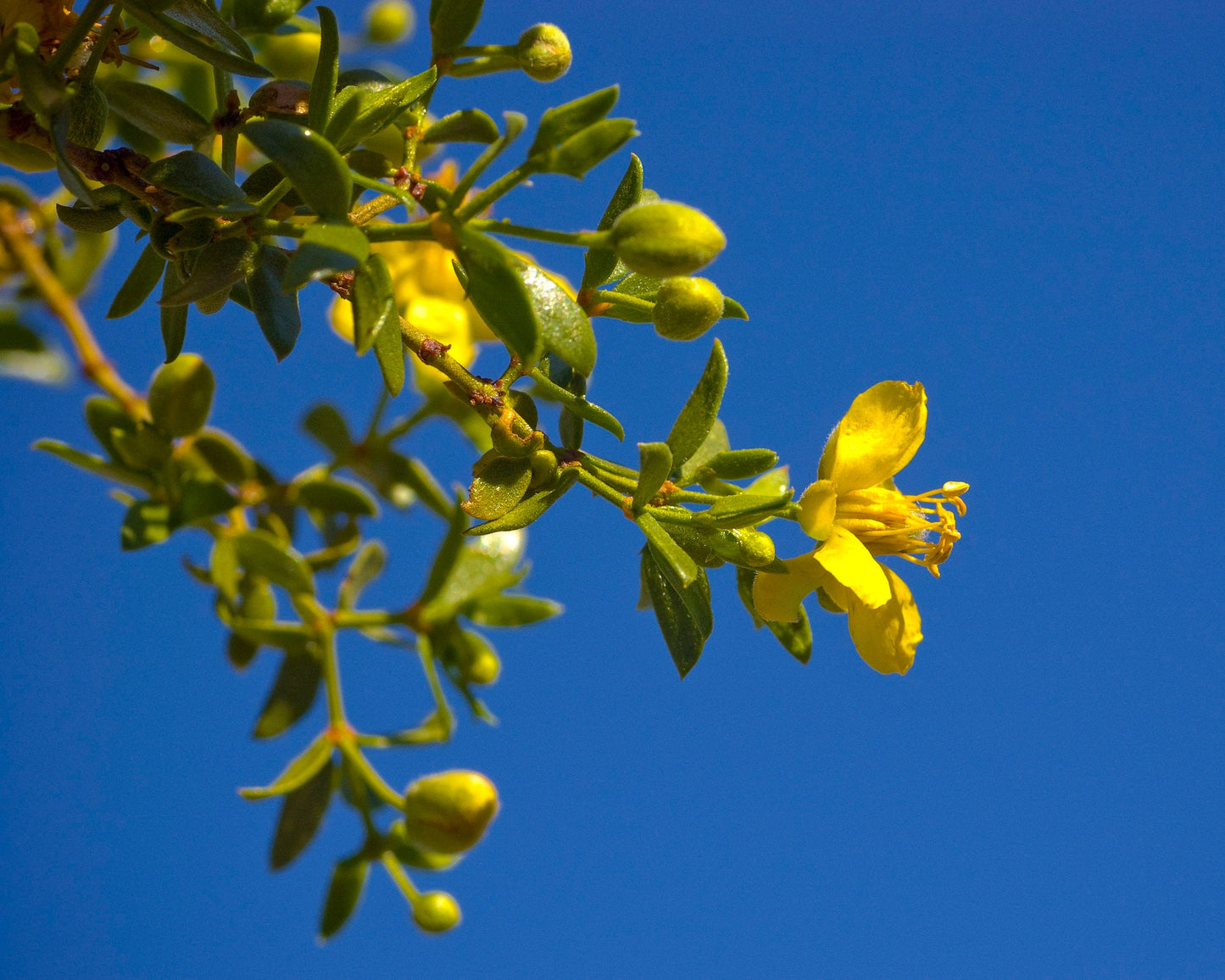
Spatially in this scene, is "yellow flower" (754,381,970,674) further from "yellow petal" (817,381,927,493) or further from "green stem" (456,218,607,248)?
"green stem" (456,218,607,248)

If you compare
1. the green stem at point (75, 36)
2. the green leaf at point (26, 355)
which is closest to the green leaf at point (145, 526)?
the green leaf at point (26, 355)

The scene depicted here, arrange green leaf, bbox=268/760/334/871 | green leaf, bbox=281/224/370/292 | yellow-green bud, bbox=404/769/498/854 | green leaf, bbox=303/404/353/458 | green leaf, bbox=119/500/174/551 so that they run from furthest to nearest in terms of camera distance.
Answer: green leaf, bbox=303/404/353/458 < green leaf, bbox=268/760/334/871 < green leaf, bbox=119/500/174/551 < yellow-green bud, bbox=404/769/498/854 < green leaf, bbox=281/224/370/292

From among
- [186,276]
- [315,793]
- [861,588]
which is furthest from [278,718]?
[861,588]

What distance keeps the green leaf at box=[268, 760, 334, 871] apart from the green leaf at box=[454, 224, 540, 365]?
2.43 ft

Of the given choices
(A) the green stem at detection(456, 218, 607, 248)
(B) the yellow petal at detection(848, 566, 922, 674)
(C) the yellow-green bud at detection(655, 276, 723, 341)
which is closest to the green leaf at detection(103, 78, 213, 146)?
(A) the green stem at detection(456, 218, 607, 248)

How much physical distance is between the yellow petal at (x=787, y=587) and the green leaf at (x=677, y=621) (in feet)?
0.19

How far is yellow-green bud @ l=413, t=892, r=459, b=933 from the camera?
122 centimetres

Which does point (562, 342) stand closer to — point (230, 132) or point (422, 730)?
point (230, 132)

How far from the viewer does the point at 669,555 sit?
2.47ft

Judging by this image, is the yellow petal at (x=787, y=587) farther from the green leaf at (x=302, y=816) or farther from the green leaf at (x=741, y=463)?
the green leaf at (x=302, y=816)

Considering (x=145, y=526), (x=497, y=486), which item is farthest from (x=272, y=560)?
(x=497, y=486)

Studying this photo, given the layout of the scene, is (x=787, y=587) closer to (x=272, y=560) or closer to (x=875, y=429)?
(x=875, y=429)

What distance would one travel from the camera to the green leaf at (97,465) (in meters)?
1.16

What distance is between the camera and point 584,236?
2.34 feet
